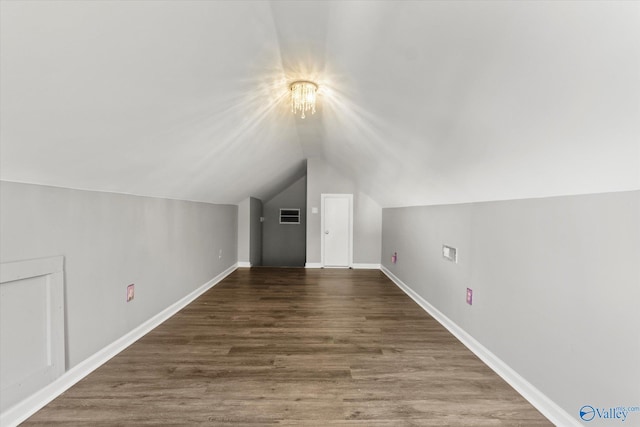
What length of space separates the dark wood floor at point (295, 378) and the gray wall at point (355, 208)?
2.96m

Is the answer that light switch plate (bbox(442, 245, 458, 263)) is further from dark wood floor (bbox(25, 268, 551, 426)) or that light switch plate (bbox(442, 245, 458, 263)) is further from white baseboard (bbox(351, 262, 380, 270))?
white baseboard (bbox(351, 262, 380, 270))

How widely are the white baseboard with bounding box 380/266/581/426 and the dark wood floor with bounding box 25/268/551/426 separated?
55mm

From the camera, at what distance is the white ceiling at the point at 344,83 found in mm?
1175

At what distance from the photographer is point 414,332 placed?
127 inches

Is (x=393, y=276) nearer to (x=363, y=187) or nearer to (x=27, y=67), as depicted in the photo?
(x=363, y=187)

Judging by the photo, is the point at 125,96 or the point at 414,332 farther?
the point at 414,332

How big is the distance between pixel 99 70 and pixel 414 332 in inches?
128

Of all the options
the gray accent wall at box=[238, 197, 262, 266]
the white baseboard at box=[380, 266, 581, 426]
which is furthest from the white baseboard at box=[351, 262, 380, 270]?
the white baseboard at box=[380, 266, 581, 426]

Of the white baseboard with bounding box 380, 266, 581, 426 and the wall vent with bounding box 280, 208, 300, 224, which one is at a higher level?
the wall vent with bounding box 280, 208, 300, 224

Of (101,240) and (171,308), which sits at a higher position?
(101,240)

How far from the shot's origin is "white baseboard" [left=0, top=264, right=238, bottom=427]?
181 cm

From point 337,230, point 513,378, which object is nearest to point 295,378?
point 513,378

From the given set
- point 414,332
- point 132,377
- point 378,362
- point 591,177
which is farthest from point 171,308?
point 591,177

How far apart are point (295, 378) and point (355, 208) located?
→ 472 cm
